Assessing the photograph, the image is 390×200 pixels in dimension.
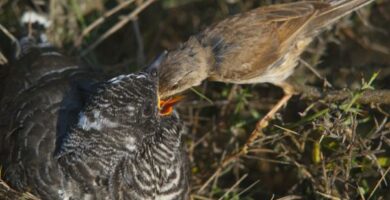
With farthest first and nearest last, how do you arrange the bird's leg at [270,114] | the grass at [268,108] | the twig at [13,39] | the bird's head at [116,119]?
the twig at [13,39] → the bird's leg at [270,114] → the grass at [268,108] → the bird's head at [116,119]

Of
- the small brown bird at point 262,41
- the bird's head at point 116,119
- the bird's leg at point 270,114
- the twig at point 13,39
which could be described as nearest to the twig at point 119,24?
the twig at point 13,39

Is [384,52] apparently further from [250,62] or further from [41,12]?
[41,12]

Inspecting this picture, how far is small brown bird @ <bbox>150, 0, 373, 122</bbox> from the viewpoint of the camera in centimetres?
515

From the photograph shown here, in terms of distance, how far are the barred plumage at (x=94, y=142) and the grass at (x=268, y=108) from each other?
710 mm

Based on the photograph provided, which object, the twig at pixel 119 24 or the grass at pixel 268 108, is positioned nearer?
the grass at pixel 268 108

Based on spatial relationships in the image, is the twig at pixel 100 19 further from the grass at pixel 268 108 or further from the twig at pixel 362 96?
the twig at pixel 362 96

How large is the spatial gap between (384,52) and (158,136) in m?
2.48

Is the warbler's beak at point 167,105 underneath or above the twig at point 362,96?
above

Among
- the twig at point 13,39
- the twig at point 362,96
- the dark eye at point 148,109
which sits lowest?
the twig at point 362,96

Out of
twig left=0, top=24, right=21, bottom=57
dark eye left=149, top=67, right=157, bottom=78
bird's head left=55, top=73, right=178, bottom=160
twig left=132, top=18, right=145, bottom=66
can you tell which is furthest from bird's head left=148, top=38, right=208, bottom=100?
twig left=0, top=24, right=21, bottom=57

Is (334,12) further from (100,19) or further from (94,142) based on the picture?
(94,142)

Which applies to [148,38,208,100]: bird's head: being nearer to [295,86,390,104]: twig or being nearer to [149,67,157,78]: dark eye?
[149,67,157,78]: dark eye

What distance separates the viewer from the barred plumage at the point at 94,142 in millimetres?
4207

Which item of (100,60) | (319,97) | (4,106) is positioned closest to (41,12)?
(100,60)
